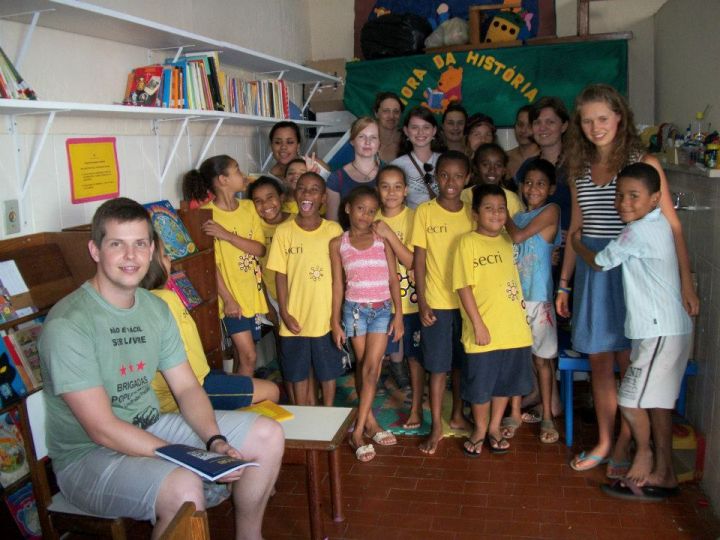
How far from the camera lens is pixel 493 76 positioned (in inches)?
196

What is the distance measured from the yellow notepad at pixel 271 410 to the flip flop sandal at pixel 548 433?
1.35 meters

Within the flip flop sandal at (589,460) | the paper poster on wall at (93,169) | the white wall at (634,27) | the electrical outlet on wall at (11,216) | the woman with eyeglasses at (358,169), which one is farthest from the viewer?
the white wall at (634,27)

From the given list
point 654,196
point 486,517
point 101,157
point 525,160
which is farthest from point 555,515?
point 101,157

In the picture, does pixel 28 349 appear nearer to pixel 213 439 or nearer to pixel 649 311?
pixel 213 439

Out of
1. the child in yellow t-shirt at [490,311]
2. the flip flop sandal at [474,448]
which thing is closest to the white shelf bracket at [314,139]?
the child in yellow t-shirt at [490,311]

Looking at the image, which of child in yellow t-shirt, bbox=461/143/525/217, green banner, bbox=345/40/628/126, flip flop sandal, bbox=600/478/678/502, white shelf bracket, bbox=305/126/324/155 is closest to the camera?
flip flop sandal, bbox=600/478/678/502

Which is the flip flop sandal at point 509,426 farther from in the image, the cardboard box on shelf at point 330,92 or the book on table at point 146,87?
the cardboard box on shelf at point 330,92

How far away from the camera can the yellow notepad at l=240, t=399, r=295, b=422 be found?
2400mm

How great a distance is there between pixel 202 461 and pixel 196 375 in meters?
0.70

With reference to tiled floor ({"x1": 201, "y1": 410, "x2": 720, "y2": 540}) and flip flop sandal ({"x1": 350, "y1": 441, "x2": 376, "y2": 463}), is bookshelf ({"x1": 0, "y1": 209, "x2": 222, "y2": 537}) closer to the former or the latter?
tiled floor ({"x1": 201, "y1": 410, "x2": 720, "y2": 540})

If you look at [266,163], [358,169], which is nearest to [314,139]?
[266,163]

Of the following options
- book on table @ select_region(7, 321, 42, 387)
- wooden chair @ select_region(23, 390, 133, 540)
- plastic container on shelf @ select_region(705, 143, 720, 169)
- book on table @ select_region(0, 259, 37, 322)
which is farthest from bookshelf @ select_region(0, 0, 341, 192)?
plastic container on shelf @ select_region(705, 143, 720, 169)

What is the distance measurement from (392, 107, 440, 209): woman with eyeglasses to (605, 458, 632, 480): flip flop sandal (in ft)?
5.08

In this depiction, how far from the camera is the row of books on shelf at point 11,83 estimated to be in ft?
6.93
